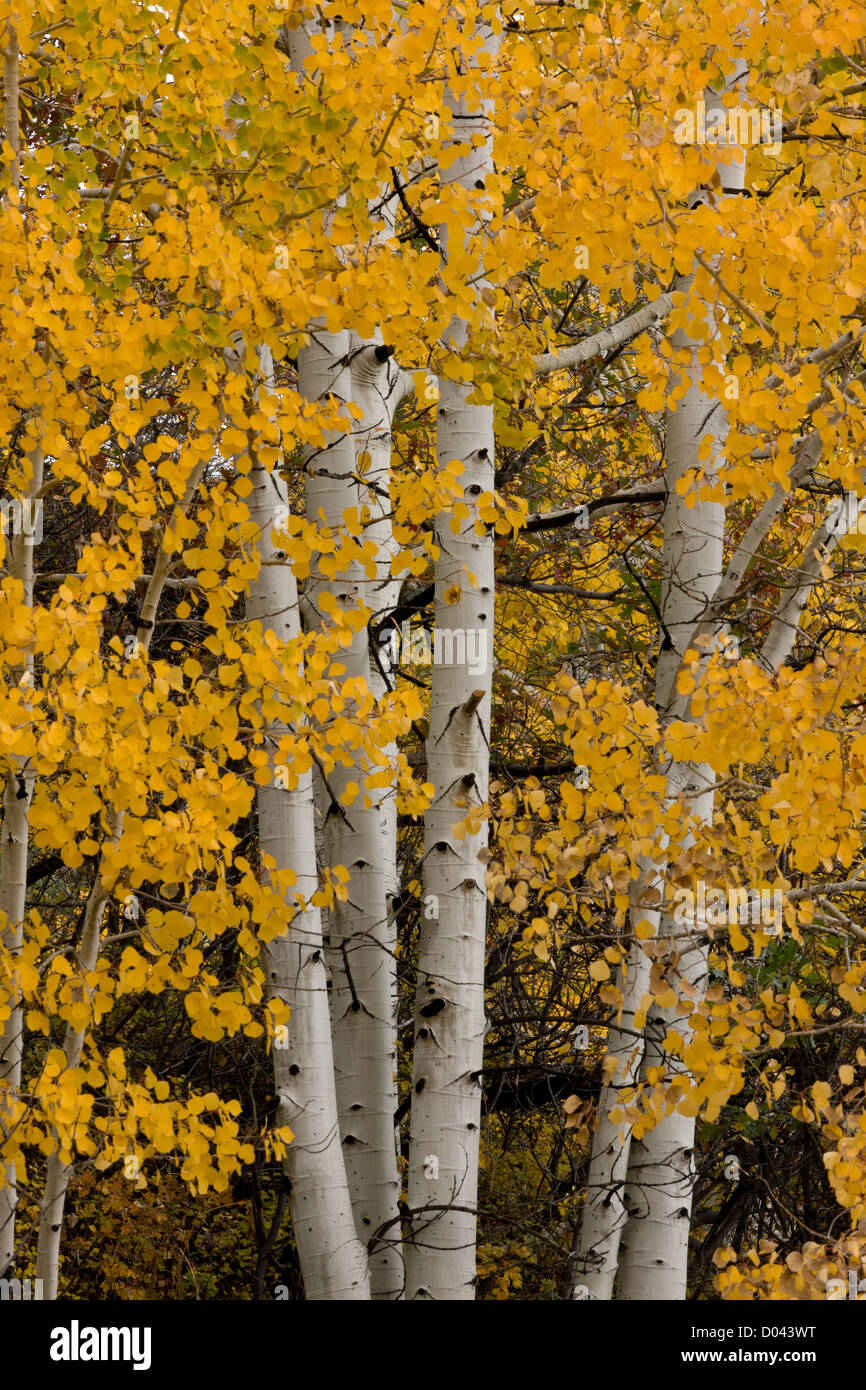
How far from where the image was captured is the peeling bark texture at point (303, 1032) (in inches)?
142

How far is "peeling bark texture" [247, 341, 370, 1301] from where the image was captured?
142 inches

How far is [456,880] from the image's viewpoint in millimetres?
3879

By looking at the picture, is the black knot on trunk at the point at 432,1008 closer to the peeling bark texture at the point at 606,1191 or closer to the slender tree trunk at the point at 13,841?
the peeling bark texture at the point at 606,1191

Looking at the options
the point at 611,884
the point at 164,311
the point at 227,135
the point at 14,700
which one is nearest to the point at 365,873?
the point at 611,884

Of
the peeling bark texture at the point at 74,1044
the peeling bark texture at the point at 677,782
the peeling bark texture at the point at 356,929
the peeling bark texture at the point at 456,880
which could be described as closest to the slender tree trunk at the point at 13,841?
the peeling bark texture at the point at 74,1044

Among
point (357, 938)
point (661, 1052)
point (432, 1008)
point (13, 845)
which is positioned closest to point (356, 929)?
point (357, 938)

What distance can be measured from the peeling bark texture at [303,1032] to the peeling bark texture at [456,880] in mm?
246

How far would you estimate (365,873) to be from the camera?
4082mm

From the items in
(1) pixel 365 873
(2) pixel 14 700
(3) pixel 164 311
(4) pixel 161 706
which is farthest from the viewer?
(1) pixel 365 873

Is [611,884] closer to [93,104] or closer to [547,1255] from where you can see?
[93,104]

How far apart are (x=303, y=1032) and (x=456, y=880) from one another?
644 millimetres

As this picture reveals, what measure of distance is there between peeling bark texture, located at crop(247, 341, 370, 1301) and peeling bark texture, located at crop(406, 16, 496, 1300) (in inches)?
9.7

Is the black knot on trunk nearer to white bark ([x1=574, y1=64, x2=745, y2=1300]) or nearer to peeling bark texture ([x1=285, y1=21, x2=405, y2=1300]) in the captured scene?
peeling bark texture ([x1=285, y1=21, x2=405, y2=1300])
